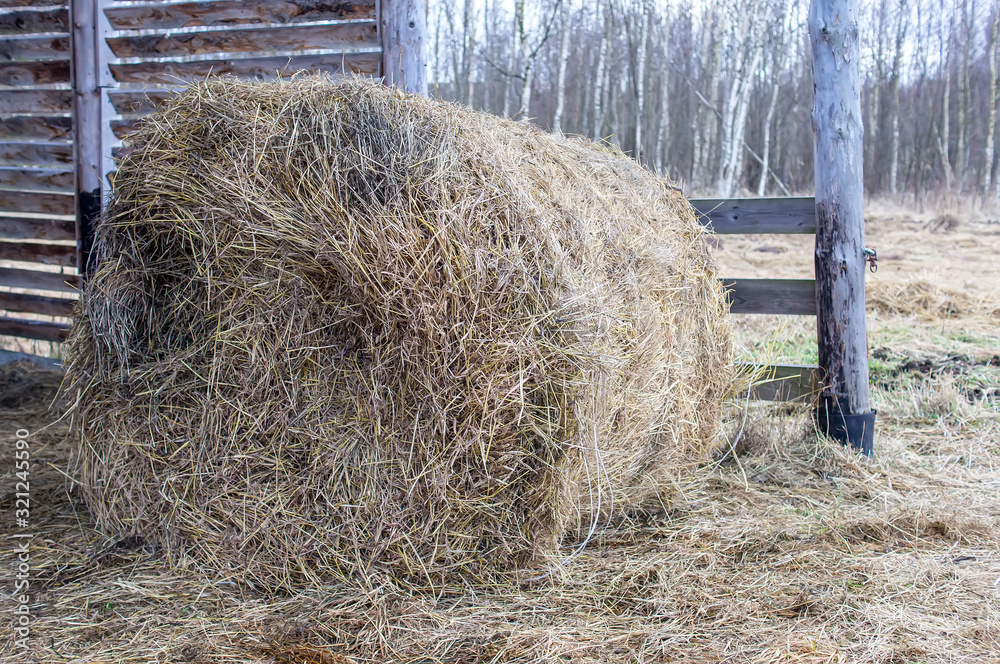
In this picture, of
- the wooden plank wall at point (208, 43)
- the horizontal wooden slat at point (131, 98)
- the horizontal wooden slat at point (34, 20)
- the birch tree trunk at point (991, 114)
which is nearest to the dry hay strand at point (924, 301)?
the wooden plank wall at point (208, 43)

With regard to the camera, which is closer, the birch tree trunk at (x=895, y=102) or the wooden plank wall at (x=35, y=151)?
the wooden plank wall at (x=35, y=151)

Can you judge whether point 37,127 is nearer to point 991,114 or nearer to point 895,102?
point 991,114

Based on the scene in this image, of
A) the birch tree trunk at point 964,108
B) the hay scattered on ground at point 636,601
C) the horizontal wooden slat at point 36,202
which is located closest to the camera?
the hay scattered on ground at point 636,601

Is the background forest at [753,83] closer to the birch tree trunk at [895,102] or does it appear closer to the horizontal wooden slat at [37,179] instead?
the birch tree trunk at [895,102]

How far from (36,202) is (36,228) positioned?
212 millimetres

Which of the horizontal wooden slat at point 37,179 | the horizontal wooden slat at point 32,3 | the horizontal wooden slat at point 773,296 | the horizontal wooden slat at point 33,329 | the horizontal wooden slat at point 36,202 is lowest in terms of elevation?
the horizontal wooden slat at point 33,329

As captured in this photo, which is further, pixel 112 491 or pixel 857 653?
pixel 112 491

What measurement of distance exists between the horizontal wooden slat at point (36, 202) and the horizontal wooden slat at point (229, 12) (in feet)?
4.70

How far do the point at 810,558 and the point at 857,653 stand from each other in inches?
27.7

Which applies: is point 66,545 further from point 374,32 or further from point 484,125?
point 374,32

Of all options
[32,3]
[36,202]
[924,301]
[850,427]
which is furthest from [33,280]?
[924,301]

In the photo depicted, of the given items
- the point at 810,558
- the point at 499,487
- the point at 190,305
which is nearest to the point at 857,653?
the point at 810,558

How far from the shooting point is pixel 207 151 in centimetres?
272

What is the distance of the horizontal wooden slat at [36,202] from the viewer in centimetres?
544
